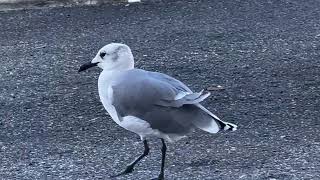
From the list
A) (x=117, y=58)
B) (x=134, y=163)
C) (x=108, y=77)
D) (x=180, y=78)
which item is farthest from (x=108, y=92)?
(x=180, y=78)

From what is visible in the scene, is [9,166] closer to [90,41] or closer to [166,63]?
[166,63]

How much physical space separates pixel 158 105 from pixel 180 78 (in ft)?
7.85

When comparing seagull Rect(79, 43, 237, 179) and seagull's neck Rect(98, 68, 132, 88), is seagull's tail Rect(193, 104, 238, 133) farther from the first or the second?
seagull's neck Rect(98, 68, 132, 88)

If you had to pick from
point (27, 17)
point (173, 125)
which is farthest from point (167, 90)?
point (27, 17)

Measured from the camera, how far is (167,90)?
413 centimetres

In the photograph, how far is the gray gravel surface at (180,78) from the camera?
15.5ft

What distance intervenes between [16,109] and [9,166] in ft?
3.84

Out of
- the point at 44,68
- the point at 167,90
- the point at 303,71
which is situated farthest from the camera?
the point at 44,68

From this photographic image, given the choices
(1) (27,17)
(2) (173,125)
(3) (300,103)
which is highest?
(2) (173,125)

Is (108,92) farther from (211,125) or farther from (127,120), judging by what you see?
(211,125)

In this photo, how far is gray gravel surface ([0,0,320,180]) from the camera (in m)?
4.73

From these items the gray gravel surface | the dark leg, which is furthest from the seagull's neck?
the gray gravel surface

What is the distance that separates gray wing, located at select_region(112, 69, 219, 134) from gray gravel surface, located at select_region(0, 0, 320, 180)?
463mm

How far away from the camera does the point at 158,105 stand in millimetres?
4137
